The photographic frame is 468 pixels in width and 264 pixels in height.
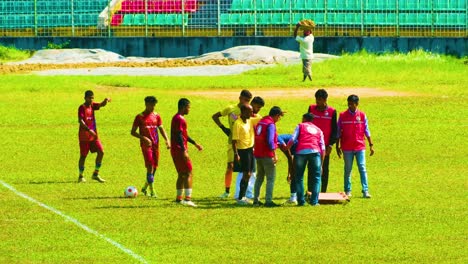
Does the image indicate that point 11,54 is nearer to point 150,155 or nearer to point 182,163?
point 150,155

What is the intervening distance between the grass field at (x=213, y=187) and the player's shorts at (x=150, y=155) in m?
0.69

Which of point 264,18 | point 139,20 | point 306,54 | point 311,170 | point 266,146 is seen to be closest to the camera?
point 266,146

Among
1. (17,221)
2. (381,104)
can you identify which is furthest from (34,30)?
(17,221)

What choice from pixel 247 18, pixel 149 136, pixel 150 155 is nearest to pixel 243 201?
pixel 150 155

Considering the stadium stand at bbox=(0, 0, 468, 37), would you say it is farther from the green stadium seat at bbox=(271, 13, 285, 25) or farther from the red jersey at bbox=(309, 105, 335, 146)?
the red jersey at bbox=(309, 105, 335, 146)

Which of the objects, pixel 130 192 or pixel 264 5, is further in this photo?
pixel 264 5

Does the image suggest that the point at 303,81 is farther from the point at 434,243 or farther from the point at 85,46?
the point at 434,243

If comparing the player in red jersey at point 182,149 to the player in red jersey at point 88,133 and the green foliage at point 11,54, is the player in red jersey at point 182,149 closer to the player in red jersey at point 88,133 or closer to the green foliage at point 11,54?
the player in red jersey at point 88,133

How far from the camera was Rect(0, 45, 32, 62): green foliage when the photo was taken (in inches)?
2194

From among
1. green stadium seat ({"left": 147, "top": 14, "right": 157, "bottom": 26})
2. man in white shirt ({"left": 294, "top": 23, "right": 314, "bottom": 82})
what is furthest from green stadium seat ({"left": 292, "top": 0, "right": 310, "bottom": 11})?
man in white shirt ({"left": 294, "top": 23, "right": 314, "bottom": 82})

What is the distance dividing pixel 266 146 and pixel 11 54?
36.6 metres

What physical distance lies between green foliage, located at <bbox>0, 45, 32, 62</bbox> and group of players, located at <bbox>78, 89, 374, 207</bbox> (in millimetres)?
33777

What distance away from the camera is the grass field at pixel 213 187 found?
17.3 m

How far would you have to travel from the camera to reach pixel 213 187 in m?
24.2
